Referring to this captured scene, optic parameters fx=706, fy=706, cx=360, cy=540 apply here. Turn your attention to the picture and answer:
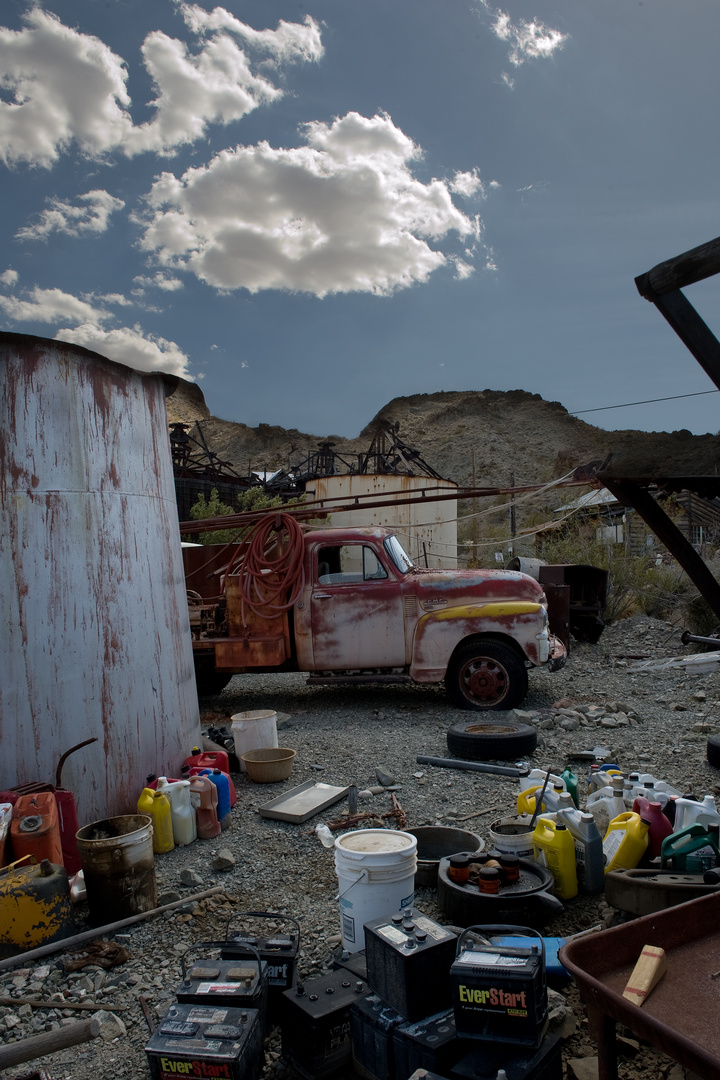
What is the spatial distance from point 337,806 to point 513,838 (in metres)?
1.74

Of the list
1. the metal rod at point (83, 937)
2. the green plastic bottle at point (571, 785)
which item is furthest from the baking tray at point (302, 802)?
the green plastic bottle at point (571, 785)

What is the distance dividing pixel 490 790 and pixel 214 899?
2202 mm

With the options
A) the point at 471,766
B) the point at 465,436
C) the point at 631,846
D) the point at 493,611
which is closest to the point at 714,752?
the point at 471,766

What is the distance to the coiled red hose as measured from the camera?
25.7 feet

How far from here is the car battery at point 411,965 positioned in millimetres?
2273

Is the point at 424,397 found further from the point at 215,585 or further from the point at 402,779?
the point at 402,779

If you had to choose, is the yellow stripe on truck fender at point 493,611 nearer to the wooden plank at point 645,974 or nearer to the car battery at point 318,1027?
the car battery at point 318,1027

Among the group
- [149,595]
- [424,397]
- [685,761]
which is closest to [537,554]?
[685,761]

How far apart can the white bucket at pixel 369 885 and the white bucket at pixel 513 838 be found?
749 mm

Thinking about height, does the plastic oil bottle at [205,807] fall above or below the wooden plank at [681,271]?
below

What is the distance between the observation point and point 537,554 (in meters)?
20.1

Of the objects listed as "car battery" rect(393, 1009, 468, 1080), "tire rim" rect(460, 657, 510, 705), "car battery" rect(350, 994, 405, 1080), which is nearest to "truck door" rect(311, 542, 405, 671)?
"tire rim" rect(460, 657, 510, 705)

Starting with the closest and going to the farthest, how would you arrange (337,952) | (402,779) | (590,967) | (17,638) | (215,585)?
(590,967)
(337,952)
(17,638)
(402,779)
(215,585)

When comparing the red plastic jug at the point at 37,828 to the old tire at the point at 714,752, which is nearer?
the red plastic jug at the point at 37,828
